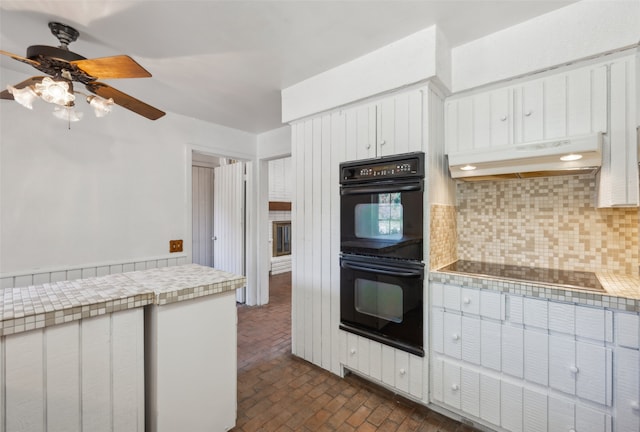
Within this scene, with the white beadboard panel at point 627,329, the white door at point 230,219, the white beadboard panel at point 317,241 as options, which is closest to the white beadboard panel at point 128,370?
the white beadboard panel at point 317,241

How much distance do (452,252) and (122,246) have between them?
10.1ft

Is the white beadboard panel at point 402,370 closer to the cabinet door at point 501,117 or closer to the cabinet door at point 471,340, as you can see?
the cabinet door at point 471,340

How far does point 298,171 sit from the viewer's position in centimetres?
270

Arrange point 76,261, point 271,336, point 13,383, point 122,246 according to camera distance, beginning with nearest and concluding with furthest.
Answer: point 13,383 → point 76,261 → point 122,246 → point 271,336

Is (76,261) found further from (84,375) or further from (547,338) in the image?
(547,338)

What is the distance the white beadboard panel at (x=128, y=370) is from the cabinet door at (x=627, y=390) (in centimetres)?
239

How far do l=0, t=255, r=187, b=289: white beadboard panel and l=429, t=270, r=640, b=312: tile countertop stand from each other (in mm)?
2794

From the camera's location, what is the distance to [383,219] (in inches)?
84.1

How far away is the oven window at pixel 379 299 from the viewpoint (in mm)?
2074

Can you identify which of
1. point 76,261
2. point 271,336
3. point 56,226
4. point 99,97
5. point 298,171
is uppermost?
point 99,97

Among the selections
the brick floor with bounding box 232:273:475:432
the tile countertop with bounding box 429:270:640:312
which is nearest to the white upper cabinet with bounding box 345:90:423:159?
the tile countertop with bounding box 429:270:640:312

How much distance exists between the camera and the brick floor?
186cm

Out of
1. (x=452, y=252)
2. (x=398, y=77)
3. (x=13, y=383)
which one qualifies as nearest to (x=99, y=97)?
(x=13, y=383)

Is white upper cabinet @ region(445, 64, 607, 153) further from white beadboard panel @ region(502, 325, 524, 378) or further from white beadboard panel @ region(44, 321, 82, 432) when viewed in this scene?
white beadboard panel @ region(44, 321, 82, 432)
